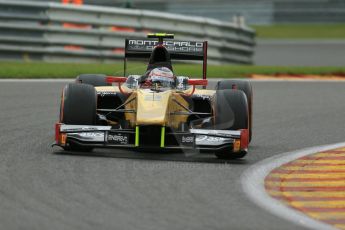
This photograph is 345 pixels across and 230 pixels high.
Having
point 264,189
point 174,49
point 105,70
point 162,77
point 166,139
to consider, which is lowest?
point 264,189

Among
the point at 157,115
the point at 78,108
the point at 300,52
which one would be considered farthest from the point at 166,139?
the point at 300,52

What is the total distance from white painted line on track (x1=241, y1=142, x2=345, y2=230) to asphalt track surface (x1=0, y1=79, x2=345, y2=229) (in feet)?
0.28

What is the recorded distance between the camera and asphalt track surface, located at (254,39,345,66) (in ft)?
86.5

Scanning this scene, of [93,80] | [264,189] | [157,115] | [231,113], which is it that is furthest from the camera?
[93,80]

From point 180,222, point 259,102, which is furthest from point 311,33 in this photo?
point 180,222

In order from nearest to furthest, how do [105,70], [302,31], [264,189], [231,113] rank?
[264,189] < [231,113] < [105,70] < [302,31]

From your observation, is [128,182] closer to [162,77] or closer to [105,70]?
[162,77]

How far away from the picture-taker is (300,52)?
2945cm

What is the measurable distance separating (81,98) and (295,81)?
373 inches

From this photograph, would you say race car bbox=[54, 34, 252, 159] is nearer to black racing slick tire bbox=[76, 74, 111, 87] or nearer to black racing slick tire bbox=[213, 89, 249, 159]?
black racing slick tire bbox=[213, 89, 249, 159]

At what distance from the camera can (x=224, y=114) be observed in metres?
10.6

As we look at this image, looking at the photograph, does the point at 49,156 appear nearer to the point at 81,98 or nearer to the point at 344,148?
the point at 81,98

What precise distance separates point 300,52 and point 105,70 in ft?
37.5

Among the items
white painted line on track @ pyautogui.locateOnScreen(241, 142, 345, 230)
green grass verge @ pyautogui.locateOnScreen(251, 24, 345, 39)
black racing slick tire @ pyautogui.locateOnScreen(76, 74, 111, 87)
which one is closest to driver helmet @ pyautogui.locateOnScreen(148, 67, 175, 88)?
black racing slick tire @ pyautogui.locateOnScreen(76, 74, 111, 87)
